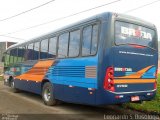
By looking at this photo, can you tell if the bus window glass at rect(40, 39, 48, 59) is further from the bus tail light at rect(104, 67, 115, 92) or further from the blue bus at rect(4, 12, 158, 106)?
the bus tail light at rect(104, 67, 115, 92)

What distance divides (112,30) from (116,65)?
1059 millimetres

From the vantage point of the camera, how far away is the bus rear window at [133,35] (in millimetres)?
8648

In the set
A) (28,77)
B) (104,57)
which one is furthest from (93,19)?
(28,77)

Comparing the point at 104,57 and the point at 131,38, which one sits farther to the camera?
the point at 131,38

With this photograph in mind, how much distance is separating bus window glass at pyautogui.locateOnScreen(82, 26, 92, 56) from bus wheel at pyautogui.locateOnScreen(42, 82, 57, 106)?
287cm

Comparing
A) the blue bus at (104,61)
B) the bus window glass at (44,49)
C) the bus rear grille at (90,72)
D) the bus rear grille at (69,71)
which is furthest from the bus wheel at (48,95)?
the bus rear grille at (90,72)

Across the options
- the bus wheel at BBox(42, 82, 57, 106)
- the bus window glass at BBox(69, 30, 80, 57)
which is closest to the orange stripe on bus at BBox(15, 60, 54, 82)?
the bus wheel at BBox(42, 82, 57, 106)

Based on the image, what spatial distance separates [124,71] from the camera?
8656mm

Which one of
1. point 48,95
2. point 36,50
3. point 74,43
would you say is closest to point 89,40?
point 74,43

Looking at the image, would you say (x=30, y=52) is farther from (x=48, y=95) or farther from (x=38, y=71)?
(x=48, y=95)

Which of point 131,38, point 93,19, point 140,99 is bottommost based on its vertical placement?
point 140,99

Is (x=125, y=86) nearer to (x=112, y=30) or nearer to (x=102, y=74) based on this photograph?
(x=102, y=74)

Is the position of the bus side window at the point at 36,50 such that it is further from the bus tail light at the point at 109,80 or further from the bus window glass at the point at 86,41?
the bus tail light at the point at 109,80

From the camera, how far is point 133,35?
902 centimetres
